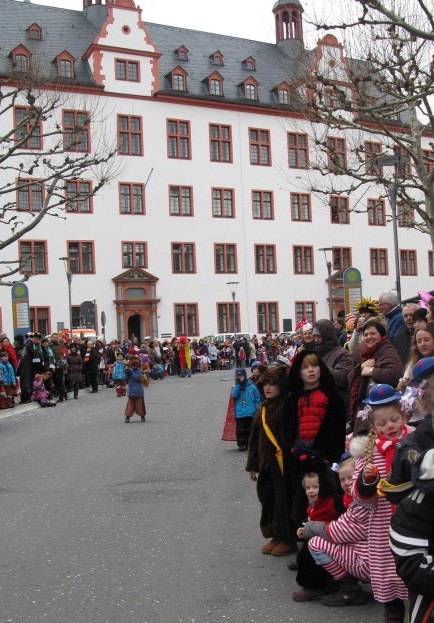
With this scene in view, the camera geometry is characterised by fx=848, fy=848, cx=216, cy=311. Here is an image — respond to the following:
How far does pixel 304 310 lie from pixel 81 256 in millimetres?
15955

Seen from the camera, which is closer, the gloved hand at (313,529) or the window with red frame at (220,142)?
the gloved hand at (313,529)

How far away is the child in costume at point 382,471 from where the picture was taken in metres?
4.82

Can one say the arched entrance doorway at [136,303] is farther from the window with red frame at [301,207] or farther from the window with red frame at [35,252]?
the window with red frame at [301,207]

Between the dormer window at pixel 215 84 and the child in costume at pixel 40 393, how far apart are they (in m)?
35.3

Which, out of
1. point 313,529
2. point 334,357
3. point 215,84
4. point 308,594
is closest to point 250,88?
point 215,84

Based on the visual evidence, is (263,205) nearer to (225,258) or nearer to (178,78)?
(225,258)

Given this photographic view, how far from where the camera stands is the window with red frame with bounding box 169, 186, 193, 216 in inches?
2042

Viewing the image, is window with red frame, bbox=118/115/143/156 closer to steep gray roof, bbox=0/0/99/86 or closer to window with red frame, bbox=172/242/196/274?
steep gray roof, bbox=0/0/99/86

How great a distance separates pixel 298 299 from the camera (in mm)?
55938

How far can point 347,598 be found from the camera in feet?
18.4

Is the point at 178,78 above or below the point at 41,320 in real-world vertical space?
above

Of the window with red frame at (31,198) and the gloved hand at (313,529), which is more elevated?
the window with red frame at (31,198)

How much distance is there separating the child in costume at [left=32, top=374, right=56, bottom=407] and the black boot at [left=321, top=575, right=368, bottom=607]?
18.4 m

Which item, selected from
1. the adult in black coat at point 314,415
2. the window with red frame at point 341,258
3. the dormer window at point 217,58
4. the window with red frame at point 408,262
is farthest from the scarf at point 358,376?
the window with red frame at point 408,262
